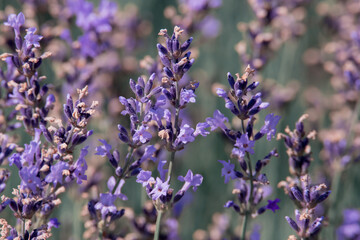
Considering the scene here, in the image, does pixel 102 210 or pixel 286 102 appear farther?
pixel 286 102

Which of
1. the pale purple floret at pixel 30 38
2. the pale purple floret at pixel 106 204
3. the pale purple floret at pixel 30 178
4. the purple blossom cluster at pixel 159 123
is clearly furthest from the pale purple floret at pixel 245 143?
the pale purple floret at pixel 30 38

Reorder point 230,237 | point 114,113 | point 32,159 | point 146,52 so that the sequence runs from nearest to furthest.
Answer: point 32,159, point 230,237, point 114,113, point 146,52

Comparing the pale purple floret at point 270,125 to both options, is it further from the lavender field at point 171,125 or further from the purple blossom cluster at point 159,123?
the purple blossom cluster at point 159,123

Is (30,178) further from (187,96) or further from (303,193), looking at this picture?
(303,193)

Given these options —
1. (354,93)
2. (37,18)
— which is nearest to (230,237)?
(354,93)

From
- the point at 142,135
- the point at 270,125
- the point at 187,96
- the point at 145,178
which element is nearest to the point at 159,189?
the point at 145,178

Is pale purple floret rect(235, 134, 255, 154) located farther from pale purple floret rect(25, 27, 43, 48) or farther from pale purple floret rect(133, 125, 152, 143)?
pale purple floret rect(25, 27, 43, 48)

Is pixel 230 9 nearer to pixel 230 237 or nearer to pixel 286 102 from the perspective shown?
pixel 286 102
